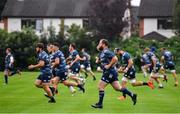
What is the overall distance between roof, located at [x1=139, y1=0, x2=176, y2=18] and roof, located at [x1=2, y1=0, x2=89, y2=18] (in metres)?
6.64

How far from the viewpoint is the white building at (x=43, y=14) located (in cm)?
6662

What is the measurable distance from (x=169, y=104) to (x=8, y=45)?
34752 millimetres

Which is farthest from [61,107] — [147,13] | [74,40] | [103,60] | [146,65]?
[147,13]

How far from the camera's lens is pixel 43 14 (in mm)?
67812

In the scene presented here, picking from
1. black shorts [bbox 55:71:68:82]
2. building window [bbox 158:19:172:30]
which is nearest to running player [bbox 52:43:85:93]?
black shorts [bbox 55:71:68:82]

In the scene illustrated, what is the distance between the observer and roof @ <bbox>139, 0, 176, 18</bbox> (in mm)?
65250

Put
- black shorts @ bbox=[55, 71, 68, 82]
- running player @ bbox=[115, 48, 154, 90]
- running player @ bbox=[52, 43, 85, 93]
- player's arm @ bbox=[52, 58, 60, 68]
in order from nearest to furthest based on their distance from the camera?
player's arm @ bbox=[52, 58, 60, 68] < running player @ bbox=[52, 43, 85, 93] < black shorts @ bbox=[55, 71, 68, 82] < running player @ bbox=[115, 48, 154, 90]

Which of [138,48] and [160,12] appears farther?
[160,12]

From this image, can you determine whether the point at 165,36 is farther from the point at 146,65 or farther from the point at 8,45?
the point at 146,65

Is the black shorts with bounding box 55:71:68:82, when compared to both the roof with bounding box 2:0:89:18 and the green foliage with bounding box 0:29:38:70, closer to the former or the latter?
the green foliage with bounding box 0:29:38:70

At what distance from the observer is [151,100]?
21.0 m

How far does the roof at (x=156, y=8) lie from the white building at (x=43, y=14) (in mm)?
6737

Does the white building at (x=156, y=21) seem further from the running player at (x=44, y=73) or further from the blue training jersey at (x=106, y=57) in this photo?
the blue training jersey at (x=106, y=57)

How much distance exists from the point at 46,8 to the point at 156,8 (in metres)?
13.2
